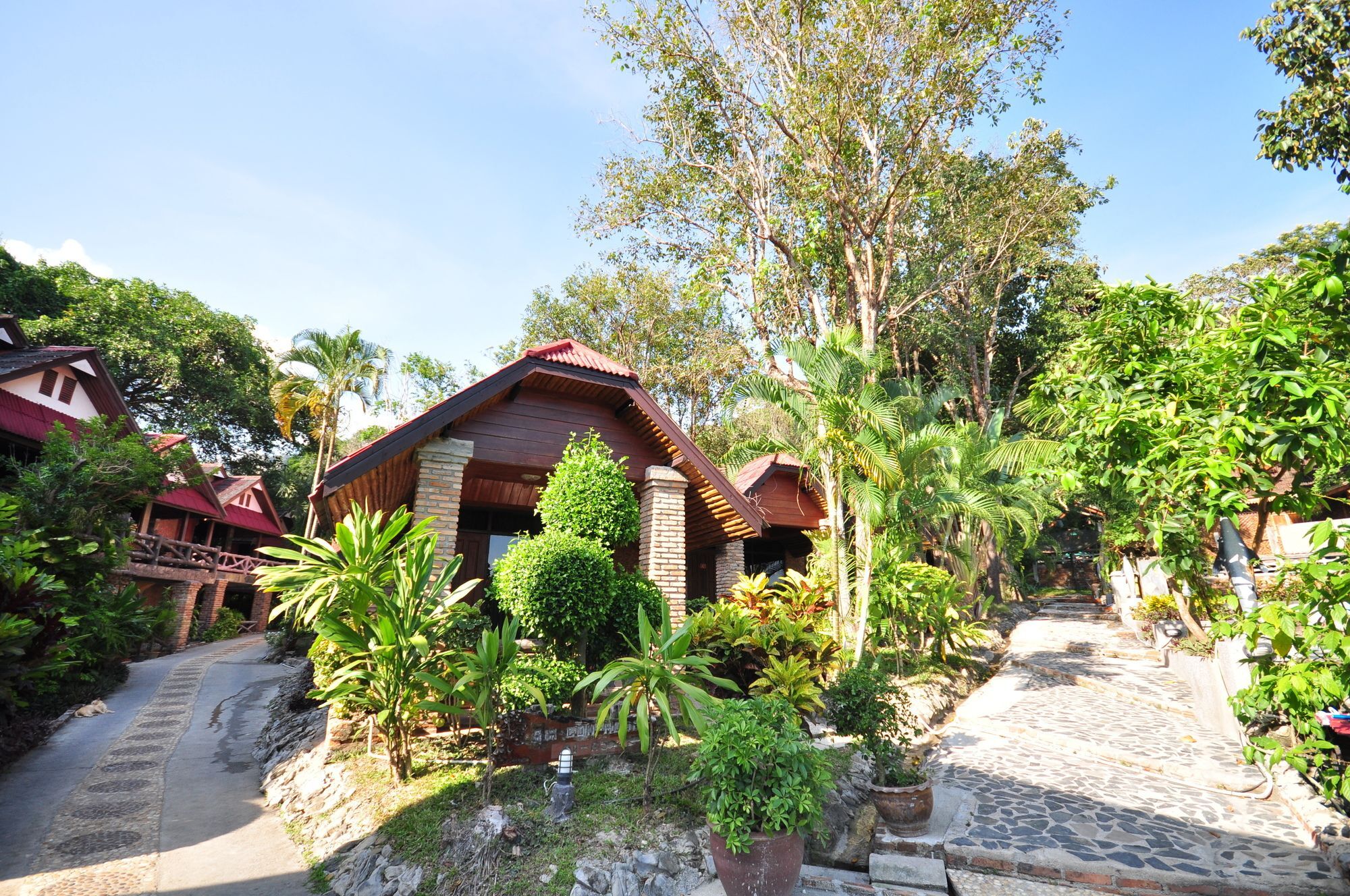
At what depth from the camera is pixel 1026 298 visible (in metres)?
24.7

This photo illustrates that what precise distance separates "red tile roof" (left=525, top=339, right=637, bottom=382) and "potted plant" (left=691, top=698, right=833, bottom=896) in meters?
5.59

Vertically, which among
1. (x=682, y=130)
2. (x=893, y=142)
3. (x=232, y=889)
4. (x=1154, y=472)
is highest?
(x=682, y=130)

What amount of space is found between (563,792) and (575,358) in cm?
584

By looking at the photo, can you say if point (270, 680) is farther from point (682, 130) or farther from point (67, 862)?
point (682, 130)

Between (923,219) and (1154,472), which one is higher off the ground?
(923,219)

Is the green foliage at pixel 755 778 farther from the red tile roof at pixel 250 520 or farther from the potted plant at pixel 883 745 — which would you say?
the red tile roof at pixel 250 520

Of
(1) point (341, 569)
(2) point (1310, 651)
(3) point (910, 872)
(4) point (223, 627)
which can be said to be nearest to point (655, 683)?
(3) point (910, 872)

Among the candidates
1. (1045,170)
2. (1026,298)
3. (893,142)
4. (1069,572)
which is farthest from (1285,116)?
(1069,572)

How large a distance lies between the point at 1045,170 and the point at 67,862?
84.0ft

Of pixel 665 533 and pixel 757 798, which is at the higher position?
pixel 665 533

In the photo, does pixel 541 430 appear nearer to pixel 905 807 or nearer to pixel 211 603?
pixel 905 807

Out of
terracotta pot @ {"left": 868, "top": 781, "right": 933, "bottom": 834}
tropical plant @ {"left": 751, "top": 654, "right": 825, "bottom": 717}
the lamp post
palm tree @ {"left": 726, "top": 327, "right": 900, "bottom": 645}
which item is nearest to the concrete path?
the lamp post

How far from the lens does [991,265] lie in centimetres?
1942

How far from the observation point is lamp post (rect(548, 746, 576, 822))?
5.80 meters
